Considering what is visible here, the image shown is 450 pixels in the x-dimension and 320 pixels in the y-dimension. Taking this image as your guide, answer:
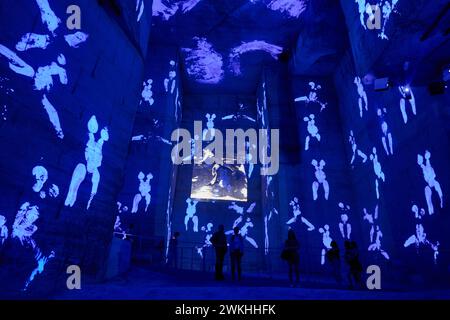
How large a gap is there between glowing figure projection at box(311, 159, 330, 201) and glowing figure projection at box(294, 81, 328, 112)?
2.86 metres

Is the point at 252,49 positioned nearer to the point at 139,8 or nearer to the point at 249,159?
the point at 249,159

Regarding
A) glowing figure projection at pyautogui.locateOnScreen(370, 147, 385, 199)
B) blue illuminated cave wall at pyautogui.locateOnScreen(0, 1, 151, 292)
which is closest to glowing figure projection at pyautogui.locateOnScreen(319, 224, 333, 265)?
glowing figure projection at pyautogui.locateOnScreen(370, 147, 385, 199)

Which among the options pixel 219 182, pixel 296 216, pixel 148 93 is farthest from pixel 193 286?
pixel 219 182

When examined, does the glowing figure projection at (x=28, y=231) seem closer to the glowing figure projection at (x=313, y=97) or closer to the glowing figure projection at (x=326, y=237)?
the glowing figure projection at (x=326, y=237)

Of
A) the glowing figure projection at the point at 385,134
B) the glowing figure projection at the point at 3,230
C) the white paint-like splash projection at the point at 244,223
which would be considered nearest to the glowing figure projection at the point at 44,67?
the glowing figure projection at the point at 3,230

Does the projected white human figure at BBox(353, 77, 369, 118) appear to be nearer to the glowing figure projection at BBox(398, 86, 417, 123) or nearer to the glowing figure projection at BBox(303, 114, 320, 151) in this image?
the glowing figure projection at BBox(303, 114, 320, 151)

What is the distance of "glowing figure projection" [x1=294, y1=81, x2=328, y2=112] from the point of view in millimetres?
14086

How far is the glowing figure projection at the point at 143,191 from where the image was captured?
1135 centimetres

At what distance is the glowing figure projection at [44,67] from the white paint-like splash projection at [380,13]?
649 centimetres

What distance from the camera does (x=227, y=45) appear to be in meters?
14.5
